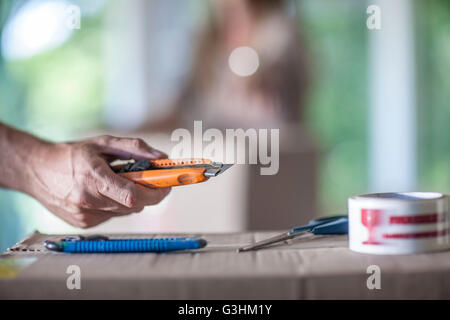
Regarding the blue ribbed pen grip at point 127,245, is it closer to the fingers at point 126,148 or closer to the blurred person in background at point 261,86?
the fingers at point 126,148

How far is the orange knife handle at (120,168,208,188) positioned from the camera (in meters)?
0.58

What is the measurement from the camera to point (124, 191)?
62 cm

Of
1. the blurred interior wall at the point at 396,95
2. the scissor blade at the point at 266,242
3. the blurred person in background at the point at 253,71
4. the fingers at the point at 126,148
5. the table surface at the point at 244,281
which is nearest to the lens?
the table surface at the point at 244,281

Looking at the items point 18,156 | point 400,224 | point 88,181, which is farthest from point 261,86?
point 400,224

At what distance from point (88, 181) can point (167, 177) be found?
0.35 ft

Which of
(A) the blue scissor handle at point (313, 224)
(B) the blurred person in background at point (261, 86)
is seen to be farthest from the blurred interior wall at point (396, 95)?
(A) the blue scissor handle at point (313, 224)

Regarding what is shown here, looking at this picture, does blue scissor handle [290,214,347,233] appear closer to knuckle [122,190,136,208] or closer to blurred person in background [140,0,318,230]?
knuckle [122,190,136,208]

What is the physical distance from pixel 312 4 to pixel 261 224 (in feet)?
6.24

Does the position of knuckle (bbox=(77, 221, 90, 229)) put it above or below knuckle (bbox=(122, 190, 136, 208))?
below

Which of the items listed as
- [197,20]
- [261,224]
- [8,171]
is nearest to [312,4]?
[197,20]

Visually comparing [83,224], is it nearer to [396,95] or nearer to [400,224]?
[400,224]

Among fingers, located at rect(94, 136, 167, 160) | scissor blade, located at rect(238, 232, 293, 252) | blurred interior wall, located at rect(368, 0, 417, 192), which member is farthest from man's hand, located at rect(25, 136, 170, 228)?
blurred interior wall, located at rect(368, 0, 417, 192)

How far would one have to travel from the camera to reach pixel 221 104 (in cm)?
213

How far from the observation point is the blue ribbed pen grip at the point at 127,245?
21.7 inches
